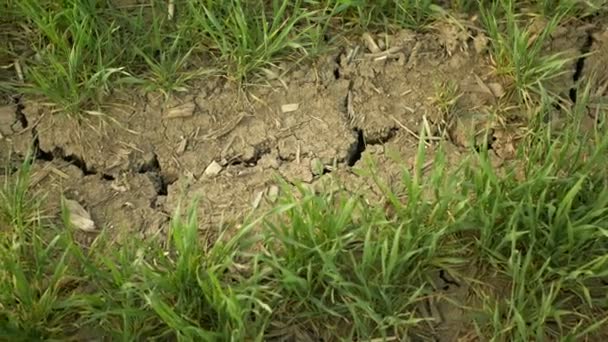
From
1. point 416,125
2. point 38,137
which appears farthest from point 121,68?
point 416,125

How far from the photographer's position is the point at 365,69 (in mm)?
2619

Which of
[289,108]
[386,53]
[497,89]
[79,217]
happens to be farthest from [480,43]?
[79,217]

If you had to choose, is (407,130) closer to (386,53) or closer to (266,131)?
(386,53)

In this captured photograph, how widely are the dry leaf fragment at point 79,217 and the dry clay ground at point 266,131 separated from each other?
0.07ft

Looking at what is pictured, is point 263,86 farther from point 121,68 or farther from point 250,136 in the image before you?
point 121,68

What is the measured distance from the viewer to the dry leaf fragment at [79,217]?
2.32 meters

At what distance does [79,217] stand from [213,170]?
0.39 metres

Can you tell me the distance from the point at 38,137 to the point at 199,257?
68cm

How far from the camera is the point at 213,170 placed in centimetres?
245

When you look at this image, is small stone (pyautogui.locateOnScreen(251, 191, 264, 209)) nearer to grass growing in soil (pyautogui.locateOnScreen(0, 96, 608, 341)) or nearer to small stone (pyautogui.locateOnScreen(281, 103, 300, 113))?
grass growing in soil (pyautogui.locateOnScreen(0, 96, 608, 341))

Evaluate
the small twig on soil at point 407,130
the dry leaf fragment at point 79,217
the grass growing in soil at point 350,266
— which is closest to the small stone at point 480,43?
the small twig on soil at point 407,130

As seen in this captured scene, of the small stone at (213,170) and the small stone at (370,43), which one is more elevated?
the small stone at (370,43)

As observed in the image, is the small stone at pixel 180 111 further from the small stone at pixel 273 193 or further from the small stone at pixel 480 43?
the small stone at pixel 480 43

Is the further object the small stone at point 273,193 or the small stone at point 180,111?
the small stone at point 180,111
